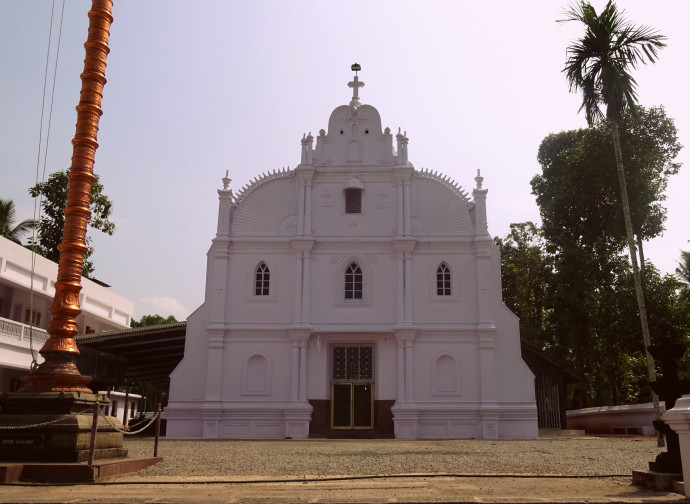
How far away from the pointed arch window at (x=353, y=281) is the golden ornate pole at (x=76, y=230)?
44.5ft

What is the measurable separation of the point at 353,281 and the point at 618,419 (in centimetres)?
1339

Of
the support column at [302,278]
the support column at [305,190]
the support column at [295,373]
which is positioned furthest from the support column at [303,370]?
the support column at [305,190]

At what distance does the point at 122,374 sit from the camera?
28.7 meters

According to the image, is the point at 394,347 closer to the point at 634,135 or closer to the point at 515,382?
the point at 515,382

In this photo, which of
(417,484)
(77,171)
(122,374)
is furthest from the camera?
(122,374)

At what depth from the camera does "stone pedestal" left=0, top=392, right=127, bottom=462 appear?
1021 cm

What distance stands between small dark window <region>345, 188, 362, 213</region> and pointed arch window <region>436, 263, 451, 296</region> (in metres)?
3.92

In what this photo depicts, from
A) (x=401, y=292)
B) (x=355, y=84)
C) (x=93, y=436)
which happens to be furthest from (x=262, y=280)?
(x=93, y=436)

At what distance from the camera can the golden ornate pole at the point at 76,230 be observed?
1142cm

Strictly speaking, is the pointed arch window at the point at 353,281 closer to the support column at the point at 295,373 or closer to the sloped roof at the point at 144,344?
the support column at the point at 295,373

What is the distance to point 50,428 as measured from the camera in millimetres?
10281

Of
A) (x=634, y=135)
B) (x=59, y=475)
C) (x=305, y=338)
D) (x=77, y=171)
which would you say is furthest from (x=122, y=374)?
(x=634, y=135)

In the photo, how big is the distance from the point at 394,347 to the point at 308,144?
885 centimetres

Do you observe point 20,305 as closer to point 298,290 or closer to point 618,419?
point 298,290
